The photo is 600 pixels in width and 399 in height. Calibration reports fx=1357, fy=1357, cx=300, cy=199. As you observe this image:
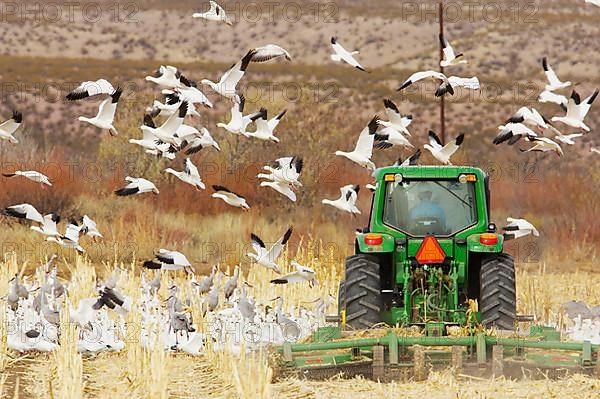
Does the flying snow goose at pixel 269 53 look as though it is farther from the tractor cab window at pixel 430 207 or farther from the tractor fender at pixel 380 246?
the tractor fender at pixel 380 246

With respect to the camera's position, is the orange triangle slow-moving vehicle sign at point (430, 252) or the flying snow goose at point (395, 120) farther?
the flying snow goose at point (395, 120)

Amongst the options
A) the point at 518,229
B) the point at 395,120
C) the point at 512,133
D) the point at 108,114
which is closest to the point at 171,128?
the point at 108,114

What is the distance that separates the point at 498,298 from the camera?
10320 millimetres

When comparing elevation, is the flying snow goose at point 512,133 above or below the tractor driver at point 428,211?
above

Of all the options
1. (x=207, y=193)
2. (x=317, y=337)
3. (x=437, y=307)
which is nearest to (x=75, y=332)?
(x=317, y=337)

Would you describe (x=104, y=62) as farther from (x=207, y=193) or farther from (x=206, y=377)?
(x=206, y=377)

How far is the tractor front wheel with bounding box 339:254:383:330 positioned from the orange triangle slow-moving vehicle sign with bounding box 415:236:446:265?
1.51ft

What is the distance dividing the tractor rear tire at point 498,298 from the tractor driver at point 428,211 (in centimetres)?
57

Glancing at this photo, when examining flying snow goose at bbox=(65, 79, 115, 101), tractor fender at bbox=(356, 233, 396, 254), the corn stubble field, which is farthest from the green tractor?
flying snow goose at bbox=(65, 79, 115, 101)

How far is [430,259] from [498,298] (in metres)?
0.67

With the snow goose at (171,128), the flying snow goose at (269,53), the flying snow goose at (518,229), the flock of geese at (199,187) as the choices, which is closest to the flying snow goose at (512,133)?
the flock of geese at (199,187)

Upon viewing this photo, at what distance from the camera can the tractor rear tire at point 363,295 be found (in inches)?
407

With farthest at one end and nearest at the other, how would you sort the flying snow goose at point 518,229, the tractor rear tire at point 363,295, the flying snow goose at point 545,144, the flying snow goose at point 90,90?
1. the flying snow goose at point 545,144
2. the flying snow goose at point 90,90
3. the flying snow goose at point 518,229
4. the tractor rear tire at point 363,295

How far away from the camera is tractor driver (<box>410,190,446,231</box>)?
10727 mm
